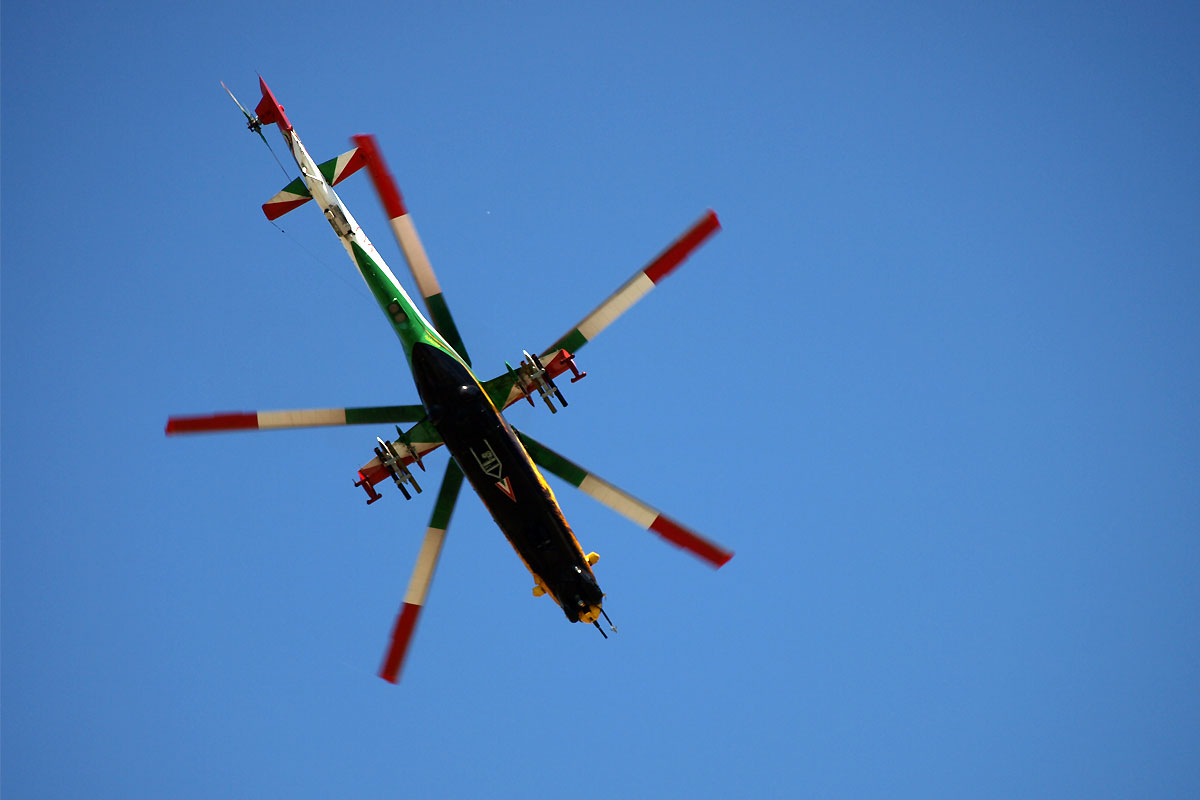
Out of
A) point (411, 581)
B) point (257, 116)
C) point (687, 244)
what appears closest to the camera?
point (687, 244)

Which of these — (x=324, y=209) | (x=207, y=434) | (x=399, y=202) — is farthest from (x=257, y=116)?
(x=207, y=434)

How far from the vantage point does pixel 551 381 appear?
1669cm

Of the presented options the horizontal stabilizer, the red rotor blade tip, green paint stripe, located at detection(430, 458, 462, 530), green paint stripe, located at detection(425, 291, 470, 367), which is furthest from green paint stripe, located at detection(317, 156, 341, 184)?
the red rotor blade tip

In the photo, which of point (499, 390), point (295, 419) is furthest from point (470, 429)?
point (295, 419)

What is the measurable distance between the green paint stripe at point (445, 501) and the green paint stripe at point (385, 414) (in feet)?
3.51

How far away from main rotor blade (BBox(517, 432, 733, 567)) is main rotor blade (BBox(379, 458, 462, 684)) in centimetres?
130

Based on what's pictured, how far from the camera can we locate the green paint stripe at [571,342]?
1652cm

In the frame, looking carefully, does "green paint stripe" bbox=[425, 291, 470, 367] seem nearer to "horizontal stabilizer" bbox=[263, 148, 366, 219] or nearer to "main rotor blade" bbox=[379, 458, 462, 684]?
"main rotor blade" bbox=[379, 458, 462, 684]

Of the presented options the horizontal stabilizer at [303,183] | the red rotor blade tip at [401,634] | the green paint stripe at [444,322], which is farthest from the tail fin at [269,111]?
the red rotor blade tip at [401,634]

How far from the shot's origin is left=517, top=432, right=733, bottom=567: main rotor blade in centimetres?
1691

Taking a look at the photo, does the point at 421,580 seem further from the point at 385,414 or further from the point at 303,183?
the point at 303,183

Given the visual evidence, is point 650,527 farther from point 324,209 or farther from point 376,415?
point 324,209

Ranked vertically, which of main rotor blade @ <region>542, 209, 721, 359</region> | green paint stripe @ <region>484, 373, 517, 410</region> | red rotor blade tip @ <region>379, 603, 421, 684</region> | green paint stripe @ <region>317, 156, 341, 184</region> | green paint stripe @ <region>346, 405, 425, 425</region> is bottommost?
red rotor blade tip @ <region>379, 603, 421, 684</region>

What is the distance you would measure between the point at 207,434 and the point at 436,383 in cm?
320
